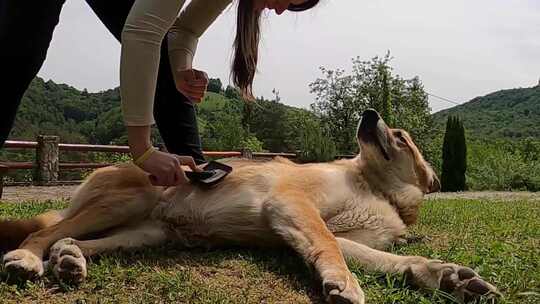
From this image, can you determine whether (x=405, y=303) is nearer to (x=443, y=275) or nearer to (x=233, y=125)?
(x=443, y=275)

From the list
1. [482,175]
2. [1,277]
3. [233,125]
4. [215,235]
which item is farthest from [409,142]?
[233,125]

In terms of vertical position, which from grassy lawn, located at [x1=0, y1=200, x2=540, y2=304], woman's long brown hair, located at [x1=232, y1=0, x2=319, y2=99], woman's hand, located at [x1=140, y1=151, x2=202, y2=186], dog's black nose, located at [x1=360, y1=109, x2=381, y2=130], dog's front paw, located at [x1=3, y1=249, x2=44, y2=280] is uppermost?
woman's long brown hair, located at [x1=232, y1=0, x2=319, y2=99]

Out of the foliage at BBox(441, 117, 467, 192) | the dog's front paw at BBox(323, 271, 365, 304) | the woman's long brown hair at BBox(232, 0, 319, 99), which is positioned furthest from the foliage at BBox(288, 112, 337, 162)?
the dog's front paw at BBox(323, 271, 365, 304)

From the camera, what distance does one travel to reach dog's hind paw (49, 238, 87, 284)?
208 centimetres

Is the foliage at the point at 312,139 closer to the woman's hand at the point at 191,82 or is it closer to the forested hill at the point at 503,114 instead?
the forested hill at the point at 503,114

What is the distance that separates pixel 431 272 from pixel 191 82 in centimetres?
181

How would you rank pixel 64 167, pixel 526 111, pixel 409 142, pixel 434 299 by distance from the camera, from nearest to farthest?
1. pixel 434 299
2. pixel 409 142
3. pixel 64 167
4. pixel 526 111

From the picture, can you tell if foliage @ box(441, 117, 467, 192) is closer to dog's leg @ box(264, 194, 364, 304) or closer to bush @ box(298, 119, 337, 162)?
bush @ box(298, 119, 337, 162)

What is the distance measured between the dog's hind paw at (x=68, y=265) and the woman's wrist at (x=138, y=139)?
0.47 meters

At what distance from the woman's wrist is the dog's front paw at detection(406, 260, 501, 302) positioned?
1.20m

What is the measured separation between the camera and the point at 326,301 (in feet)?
6.43

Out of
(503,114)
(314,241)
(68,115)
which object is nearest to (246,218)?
(314,241)

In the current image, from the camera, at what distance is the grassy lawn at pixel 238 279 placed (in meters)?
1.96

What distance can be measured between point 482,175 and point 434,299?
79.9ft
